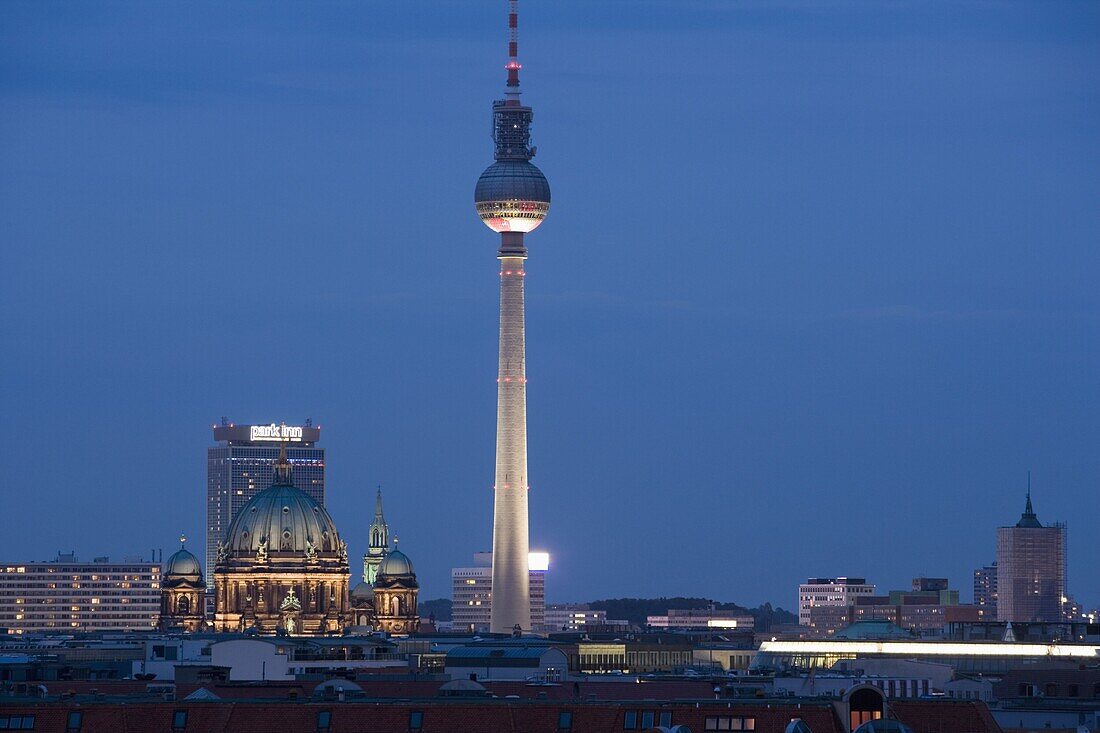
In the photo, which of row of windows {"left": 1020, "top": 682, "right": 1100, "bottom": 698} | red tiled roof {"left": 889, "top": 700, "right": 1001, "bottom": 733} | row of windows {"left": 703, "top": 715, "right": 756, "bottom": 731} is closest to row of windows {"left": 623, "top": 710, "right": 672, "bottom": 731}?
row of windows {"left": 703, "top": 715, "right": 756, "bottom": 731}

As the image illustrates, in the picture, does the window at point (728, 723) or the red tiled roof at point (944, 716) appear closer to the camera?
the window at point (728, 723)

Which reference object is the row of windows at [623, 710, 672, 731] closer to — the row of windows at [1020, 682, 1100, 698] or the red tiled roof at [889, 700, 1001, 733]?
the red tiled roof at [889, 700, 1001, 733]

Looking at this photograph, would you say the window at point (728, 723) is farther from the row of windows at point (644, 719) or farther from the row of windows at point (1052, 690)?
the row of windows at point (1052, 690)

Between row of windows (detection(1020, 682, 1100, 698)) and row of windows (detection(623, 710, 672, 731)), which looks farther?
row of windows (detection(1020, 682, 1100, 698))

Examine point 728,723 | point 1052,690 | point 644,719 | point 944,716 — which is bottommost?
point 728,723

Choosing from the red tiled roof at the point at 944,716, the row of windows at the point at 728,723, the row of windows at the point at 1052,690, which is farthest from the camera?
the row of windows at the point at 1052,690

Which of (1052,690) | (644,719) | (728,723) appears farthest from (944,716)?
(1052,690)

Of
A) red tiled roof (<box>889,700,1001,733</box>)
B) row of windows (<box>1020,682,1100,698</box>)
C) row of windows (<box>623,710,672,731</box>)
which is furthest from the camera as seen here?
row of windows (<box>1020,682,1100,698</box>)

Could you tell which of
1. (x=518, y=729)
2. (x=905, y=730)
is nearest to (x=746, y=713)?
(x=518, y=729)

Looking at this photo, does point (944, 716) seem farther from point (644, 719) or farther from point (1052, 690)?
point (1052, 690)

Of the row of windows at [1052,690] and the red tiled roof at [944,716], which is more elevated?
the row of windows at [1052,690]

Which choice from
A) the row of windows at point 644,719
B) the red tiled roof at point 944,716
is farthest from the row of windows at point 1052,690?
the row of windows at point 644,719

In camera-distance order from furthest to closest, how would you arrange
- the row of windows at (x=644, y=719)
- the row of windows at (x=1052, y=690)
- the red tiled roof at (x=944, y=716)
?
the row of windows at (x=1052, y=690)
the red tiled roof at (x=944, y=716)
the row of windows at (x=644, y=719)

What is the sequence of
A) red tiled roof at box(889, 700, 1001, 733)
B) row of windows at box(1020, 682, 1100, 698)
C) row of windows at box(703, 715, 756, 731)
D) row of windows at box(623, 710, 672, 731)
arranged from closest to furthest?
1. row of windows at box(623, 710, 672, 731)
2. row of windows at box(703, 715, 756, 731)
3. red tiled roof at box(889, 700, 1001, 733)
4. row of windows at box(1020, 682, 1100, 698)
